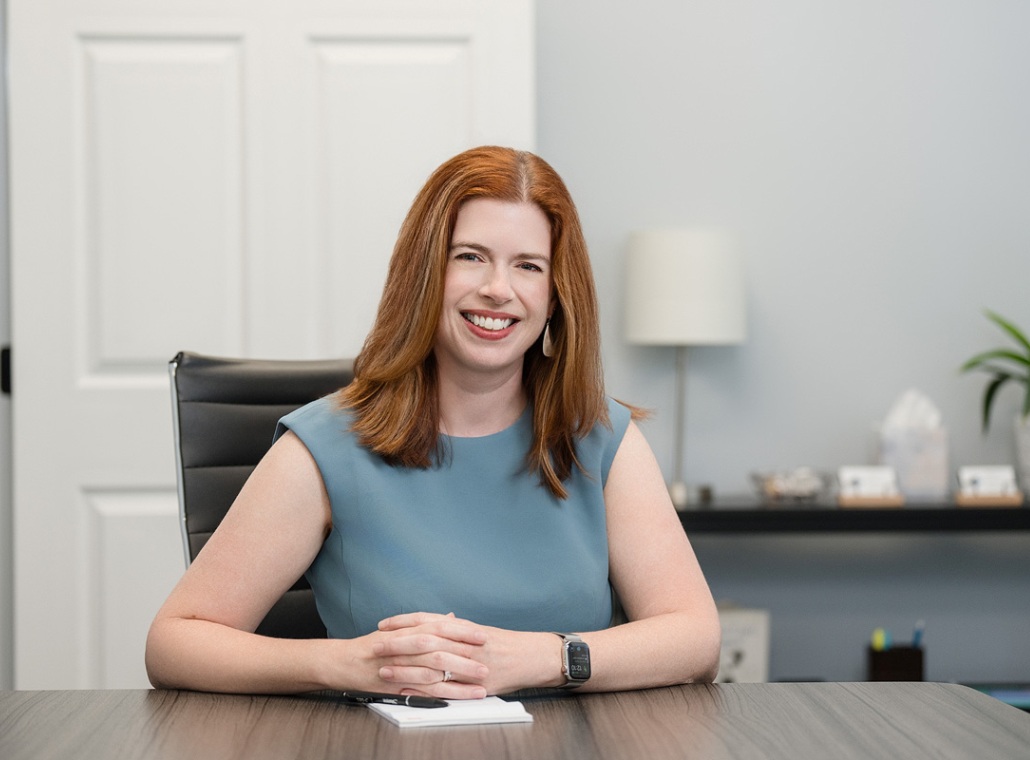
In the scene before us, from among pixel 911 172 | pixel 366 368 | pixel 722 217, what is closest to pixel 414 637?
pixel 366 368

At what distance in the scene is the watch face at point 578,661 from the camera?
1.25 metres

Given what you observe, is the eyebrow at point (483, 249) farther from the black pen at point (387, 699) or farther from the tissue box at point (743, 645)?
the tissue box at point (743, 645)

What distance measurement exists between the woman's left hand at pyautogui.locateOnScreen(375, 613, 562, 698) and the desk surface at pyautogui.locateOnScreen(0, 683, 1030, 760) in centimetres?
3

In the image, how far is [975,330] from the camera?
10.5 ft

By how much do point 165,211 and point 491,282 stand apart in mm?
1406

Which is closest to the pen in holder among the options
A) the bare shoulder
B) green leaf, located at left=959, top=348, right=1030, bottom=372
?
green leaf, located at left=959, top=348, right=1030, bottom=372

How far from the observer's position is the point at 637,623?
1.38 meters

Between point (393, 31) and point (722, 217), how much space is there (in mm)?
1012

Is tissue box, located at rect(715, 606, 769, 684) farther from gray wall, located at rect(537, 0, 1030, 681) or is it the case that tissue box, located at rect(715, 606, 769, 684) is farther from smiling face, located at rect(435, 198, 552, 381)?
smiling face, located at rect(435, 198, 552, 381)

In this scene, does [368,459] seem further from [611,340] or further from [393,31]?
[611,340]

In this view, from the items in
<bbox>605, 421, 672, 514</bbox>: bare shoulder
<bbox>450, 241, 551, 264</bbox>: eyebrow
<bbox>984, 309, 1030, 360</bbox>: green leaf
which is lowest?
<bbox>605, 421, 672, 514</bbox>: bare shoulder

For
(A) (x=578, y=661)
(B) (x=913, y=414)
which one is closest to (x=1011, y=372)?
(B) (x=913, y=414)

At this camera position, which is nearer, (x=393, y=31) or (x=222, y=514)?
(x=222, y=514)

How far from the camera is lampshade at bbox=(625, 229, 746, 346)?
2896 mm
